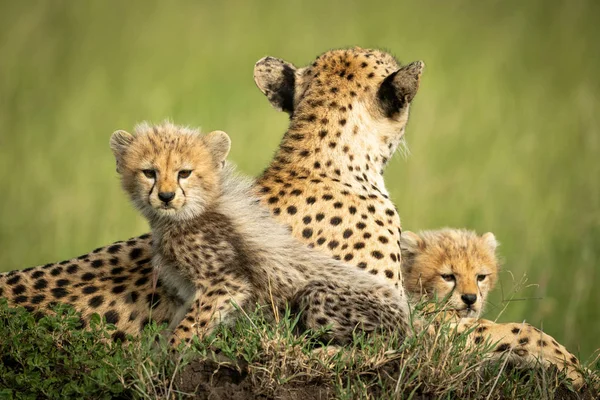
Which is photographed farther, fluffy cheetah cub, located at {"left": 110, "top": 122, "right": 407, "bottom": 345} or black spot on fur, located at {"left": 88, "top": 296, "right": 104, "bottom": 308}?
black spot on fur, located at {"left": 88, "top": 296, "right": 104, "bottom": 308}

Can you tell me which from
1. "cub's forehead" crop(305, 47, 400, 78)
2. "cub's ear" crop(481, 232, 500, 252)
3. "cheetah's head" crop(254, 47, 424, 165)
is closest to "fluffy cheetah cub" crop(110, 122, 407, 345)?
"cheetah's head" crop(254, 47, 424, 165)

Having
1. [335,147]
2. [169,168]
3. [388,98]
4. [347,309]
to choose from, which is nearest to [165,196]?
[169,168]

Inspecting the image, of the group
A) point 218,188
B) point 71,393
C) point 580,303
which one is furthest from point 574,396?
point 580,303

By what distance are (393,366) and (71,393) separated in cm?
111

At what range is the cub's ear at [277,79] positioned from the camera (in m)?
5.07

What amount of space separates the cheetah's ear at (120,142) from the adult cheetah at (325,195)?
18.3 inches

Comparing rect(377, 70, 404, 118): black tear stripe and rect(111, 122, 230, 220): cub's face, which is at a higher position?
rect(377, 70, 404, 118): black tear stripe

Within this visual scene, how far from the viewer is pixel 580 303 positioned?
7.32 m

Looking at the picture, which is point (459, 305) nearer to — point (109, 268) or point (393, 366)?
point (393, 366)

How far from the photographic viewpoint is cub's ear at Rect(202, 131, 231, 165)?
4430 mm

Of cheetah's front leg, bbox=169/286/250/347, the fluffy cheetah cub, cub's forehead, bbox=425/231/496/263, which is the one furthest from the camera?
cub's forehead, bbox=425/231/496/263

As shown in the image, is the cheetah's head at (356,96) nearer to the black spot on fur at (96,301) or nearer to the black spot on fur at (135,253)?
the black spot on fur at (135,253)

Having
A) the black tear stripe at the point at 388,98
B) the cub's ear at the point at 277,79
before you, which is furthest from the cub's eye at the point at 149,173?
the black tear stripe at the point at 388,98

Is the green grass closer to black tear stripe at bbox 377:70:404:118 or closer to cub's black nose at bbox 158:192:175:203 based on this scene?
cub's black nose at bbox 158:192:175:203
